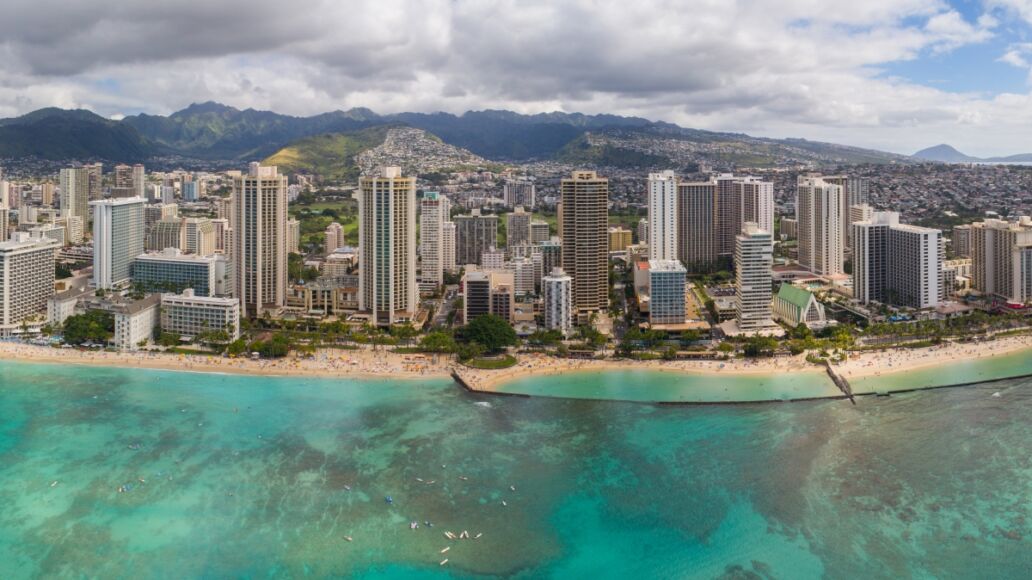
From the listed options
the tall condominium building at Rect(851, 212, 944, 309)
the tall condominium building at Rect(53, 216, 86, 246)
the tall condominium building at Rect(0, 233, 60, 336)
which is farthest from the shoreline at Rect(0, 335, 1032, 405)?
the tall condominium building at Rect(53, 216, 86, 246)

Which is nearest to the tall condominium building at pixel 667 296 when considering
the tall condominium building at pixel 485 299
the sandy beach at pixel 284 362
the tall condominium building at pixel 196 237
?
the tall condominium building at pixel 485 299

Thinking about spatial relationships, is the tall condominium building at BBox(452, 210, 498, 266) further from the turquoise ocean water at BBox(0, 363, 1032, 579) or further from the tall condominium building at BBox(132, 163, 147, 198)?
the tall condominium building at BBox(132, 163, 147, 198)

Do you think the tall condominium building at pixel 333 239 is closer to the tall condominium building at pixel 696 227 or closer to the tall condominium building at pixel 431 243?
the tall condominium building at pixel 431 243

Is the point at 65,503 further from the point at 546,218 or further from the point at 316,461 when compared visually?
the point at 546,218

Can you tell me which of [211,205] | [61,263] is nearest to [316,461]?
[61,263]

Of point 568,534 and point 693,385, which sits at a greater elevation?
point 693,385
